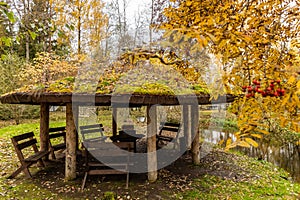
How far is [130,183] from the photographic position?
5117mm

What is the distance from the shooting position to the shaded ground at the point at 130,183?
460 centimetres

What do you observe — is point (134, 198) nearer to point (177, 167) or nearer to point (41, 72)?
point (177, 167)

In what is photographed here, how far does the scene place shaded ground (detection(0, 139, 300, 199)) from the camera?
4.60 meters

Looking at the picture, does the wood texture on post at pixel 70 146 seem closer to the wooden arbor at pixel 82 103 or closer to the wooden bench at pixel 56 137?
the wooden arbor at pixel 82 103

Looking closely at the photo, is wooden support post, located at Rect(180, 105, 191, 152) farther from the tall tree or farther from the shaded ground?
the tall tree

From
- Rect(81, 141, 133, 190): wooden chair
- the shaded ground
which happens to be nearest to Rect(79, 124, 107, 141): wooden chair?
the shaded ground

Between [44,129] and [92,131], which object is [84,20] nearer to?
[92,131]

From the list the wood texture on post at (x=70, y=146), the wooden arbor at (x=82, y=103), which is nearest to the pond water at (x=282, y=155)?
the wooden arbor at (x=82, y=103)

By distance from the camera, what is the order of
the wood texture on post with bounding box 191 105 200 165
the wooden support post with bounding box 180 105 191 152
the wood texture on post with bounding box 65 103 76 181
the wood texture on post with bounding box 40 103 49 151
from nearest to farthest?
the wood texture on post with bounding box 65 103 76 181, the wood texture on post with bounding box 40 103 49 151, the wood texture on post with bounding box 191 105 200 165, the wooden support post with bounding box 180 105 191 152

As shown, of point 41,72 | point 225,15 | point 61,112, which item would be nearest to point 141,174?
point 225,15

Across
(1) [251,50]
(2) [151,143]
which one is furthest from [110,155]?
(1) [251,50]

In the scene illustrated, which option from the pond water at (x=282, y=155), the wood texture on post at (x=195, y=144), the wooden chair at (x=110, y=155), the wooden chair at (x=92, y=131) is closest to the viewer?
the wooden chair at (x=110, y=155)

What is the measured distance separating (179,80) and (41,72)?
258 inches

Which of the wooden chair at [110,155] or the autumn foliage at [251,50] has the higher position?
the autumn foliage at [251,50]
